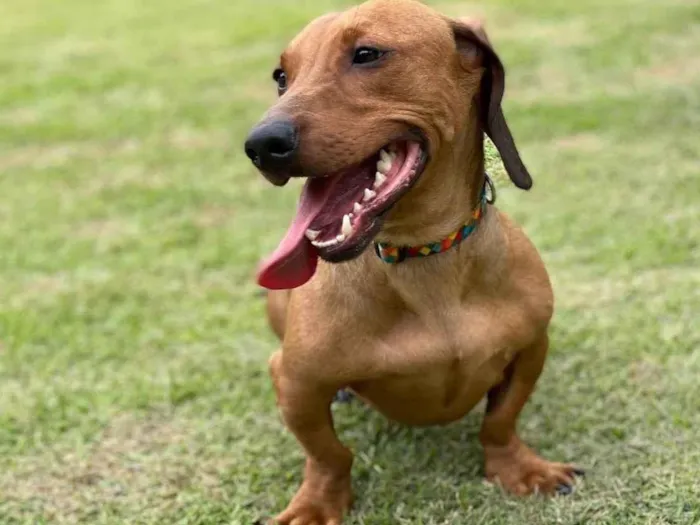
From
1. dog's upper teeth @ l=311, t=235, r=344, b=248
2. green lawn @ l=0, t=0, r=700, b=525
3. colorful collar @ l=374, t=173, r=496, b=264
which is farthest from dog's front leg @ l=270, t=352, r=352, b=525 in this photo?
dog's upper teeth @ l=311, t=235, r=344, b=248

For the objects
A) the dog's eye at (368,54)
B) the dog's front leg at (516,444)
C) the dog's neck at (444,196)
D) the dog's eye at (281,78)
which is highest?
the dog's eye at (368,54)

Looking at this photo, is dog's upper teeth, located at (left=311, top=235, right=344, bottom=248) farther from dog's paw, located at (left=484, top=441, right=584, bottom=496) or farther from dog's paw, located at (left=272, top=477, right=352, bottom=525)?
dog's paw, located at (left=484, top=441, right=584, bottom=496)

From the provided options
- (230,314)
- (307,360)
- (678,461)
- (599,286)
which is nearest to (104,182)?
(230,314)

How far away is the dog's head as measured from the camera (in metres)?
2.26

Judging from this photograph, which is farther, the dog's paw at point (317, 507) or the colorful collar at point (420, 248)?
the dog's paw at point (317, 507)

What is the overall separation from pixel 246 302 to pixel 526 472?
2.02m

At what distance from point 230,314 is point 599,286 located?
1.83m

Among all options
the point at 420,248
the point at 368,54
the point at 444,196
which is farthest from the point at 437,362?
the point at 368,54

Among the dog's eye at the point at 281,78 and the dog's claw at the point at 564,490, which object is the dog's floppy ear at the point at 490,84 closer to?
the dog's eye at the point at 281,78

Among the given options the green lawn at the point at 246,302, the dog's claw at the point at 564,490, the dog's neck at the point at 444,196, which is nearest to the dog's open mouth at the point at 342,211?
the dog's neck at the point at 444,196

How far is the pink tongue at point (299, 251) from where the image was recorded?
2326mm

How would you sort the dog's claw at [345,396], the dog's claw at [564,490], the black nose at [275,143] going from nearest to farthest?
the black nose at [275,143]
the dog's claw at [564,490]
the dog's claw at [345,396]

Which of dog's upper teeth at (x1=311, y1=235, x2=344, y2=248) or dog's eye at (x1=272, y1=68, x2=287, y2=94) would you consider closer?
dog's upper teeth at (x1=311, y1=235, x2=344, y2=248)

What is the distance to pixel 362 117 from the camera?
2.33 m
